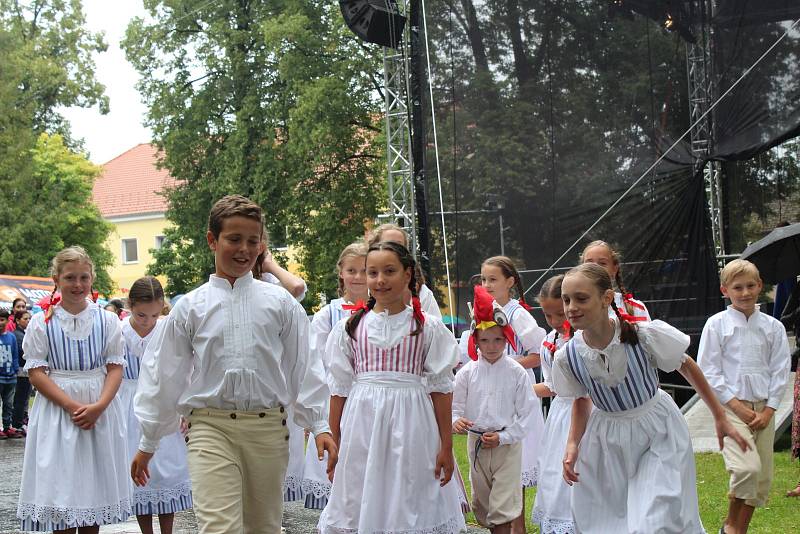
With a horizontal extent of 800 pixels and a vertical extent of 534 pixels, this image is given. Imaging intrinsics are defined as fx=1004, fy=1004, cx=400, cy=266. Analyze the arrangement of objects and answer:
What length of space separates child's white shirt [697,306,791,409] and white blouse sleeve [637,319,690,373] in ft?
7.19

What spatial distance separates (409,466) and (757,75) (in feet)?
27.9

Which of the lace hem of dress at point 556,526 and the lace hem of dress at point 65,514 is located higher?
the lace hem of dress at point 65,514

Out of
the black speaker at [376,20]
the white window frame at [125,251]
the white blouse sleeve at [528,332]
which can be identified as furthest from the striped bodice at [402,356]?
the white window frame at [125,251]

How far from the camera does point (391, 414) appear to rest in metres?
5.27

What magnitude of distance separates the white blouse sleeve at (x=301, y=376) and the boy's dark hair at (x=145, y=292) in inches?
107

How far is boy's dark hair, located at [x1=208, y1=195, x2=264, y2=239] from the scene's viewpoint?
4555 mm

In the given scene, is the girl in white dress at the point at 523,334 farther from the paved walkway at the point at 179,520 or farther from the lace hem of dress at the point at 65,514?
the lace hem of dress at the point at 65,514

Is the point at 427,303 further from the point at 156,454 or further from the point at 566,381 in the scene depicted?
the point at 156,454

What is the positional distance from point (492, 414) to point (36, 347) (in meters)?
2.89

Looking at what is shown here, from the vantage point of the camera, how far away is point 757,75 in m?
11.8

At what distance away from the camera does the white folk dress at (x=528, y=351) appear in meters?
6.90

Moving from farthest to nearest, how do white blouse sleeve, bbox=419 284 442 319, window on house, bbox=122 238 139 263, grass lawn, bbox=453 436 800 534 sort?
window on house, bbox=122 238 139 263
grass lawn, bbox=453 436 800 534
white blouse sleeve, bbox=419 284 442 319

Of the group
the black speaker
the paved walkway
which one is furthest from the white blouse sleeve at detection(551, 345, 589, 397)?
the black speaker

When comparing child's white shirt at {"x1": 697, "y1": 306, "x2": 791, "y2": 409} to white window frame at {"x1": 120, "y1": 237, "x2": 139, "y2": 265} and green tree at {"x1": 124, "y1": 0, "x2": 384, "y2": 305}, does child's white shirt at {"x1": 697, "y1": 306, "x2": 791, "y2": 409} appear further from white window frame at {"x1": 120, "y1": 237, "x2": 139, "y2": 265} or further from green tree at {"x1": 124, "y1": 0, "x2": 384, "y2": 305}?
white window frame at {"x1": 120, "y1": 237, "x2": 139, "y2": 265}
